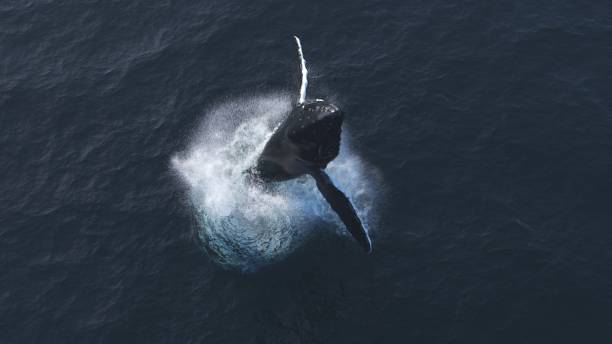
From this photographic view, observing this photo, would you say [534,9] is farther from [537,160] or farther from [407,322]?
[407,322]

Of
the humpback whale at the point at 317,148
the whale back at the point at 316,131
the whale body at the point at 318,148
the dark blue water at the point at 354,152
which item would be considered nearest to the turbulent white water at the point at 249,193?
the dark blue water at the point at 354,152

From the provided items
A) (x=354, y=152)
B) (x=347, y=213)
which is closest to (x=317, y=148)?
(x=347, y=213)

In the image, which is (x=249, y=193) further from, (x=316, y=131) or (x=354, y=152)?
(x=316, y=131)

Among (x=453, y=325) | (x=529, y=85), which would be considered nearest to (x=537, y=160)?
(x=529, y=85)

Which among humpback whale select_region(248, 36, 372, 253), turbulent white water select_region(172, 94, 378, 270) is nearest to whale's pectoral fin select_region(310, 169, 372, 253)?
humpback whale select_region(248, 36, 372, 253)

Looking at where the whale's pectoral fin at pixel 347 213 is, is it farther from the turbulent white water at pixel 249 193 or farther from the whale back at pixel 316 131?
the turbulent white water at pixel 249 193
